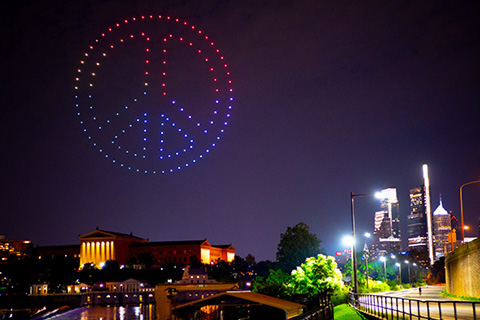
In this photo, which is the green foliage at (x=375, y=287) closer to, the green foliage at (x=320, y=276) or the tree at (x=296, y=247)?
the green foliage at (x=320, y=276)

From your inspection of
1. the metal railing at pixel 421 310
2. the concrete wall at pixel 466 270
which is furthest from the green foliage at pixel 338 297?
the concrete wall at pixel 466 270

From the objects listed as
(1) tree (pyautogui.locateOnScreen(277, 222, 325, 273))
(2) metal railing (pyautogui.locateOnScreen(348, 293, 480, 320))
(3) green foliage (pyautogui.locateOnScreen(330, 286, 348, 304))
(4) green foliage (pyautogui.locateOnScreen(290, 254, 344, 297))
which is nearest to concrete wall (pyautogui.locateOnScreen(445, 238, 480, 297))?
(2) metal railing (pyautogui.locateOnScreen(348, 293, 480, 320))

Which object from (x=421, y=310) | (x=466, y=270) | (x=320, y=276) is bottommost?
(x=421, y=310)

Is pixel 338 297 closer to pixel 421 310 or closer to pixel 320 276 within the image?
pixel 320 276

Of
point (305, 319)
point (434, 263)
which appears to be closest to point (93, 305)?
point (434, 263)

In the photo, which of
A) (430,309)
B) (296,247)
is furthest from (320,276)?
(296,247)

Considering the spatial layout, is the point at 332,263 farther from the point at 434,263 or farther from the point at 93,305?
the point at 93,305
